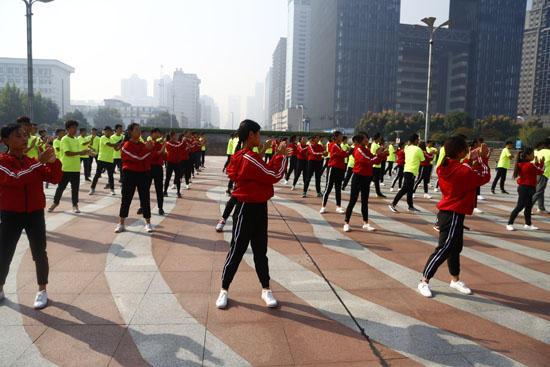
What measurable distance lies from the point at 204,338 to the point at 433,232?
5.84 metres

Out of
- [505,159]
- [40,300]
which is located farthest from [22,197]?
[505,159]

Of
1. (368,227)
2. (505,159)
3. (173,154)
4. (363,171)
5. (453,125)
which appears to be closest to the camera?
(363,171)

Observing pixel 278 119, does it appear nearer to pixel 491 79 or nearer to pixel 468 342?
pixel 491 79

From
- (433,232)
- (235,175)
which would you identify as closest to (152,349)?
(235,175)

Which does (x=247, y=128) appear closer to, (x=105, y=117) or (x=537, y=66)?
(x=105, y=117)

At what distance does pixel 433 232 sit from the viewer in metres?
7.84

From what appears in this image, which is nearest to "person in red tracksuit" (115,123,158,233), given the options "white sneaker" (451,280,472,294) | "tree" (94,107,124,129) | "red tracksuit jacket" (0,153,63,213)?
"red tracksuit jacket" (0,153,63,213)

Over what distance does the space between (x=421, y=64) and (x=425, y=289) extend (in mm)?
121436

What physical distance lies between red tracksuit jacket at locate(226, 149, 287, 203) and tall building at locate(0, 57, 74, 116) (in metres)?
138

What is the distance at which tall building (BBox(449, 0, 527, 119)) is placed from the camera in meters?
107

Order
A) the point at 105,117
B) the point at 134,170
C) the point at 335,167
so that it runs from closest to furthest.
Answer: the point at 134,170 < the point at 335,167 < the point at 105,117

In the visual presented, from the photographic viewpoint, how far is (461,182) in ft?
14.4

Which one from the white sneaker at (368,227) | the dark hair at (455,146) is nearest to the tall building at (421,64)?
the white sneaker at (368,227)

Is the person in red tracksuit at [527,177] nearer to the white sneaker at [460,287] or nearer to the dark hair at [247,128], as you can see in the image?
the white sneaker at [460,287]
